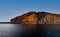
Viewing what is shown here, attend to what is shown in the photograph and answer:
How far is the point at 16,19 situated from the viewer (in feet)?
328

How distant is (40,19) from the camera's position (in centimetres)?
9550

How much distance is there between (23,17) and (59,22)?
2442cm

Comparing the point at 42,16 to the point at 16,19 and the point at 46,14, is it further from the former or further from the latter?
the point at 16,19

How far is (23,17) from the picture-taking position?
9994 cm

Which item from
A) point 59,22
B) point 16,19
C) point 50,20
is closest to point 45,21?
point 50,20

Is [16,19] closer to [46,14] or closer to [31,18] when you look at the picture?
[31,18]

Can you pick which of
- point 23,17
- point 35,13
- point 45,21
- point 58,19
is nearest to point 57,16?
point 58,19

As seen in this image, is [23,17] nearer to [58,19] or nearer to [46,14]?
[46,14]

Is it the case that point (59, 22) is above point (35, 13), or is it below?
below

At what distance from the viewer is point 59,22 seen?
99.5 metres

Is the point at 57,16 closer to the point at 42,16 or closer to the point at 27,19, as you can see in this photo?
the point at 42,16

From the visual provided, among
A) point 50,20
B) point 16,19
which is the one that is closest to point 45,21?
point 50,20

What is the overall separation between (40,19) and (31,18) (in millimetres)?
7768

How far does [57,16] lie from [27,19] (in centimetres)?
2014
